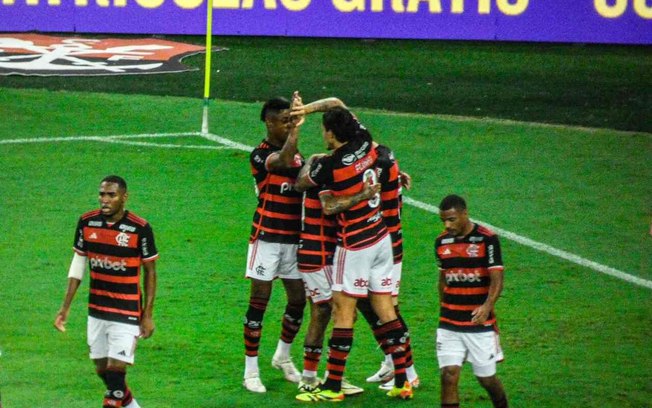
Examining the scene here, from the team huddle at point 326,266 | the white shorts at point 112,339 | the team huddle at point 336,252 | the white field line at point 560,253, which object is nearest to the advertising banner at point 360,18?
the white field line at point 560,253

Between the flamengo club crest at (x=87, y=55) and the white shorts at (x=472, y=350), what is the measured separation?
16991 mm

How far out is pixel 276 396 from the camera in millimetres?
9672

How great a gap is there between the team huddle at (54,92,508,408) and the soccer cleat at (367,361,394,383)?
0.04 ft

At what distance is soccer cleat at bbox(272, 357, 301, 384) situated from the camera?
10031 mm

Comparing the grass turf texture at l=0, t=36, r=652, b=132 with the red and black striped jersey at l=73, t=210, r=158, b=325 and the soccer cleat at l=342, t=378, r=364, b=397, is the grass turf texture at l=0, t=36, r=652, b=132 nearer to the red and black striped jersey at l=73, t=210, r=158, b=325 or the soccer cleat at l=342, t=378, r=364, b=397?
the soccer cleat at l=342, t=378, r=364, b=397

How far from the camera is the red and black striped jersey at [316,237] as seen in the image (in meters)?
9.55

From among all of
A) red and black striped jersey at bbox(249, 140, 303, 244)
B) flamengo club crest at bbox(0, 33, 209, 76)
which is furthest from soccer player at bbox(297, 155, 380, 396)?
flamengo club crest at bbox(0, 33, 209, 76)

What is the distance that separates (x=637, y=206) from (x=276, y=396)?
8033mm

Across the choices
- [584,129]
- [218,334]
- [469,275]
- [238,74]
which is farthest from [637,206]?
[238,74]

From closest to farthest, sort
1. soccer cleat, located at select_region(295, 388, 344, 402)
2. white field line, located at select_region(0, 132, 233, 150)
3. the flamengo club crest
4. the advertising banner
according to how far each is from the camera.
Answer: soccer cleat, located at select_region(295, 388, 344, 402) → white field line, located at select_region(0, 132, 233, 150) → the flamengo club crest → the advertising banner

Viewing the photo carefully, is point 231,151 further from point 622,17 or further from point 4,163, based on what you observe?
point 622,17

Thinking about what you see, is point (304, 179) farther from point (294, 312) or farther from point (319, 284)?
point (294, 312)

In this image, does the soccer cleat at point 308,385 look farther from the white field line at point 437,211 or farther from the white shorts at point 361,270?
the white field line at point 437,211

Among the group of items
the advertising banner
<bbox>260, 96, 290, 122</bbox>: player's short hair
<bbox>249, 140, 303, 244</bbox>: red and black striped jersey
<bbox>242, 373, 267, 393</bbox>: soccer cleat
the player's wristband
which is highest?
the advertising banner
